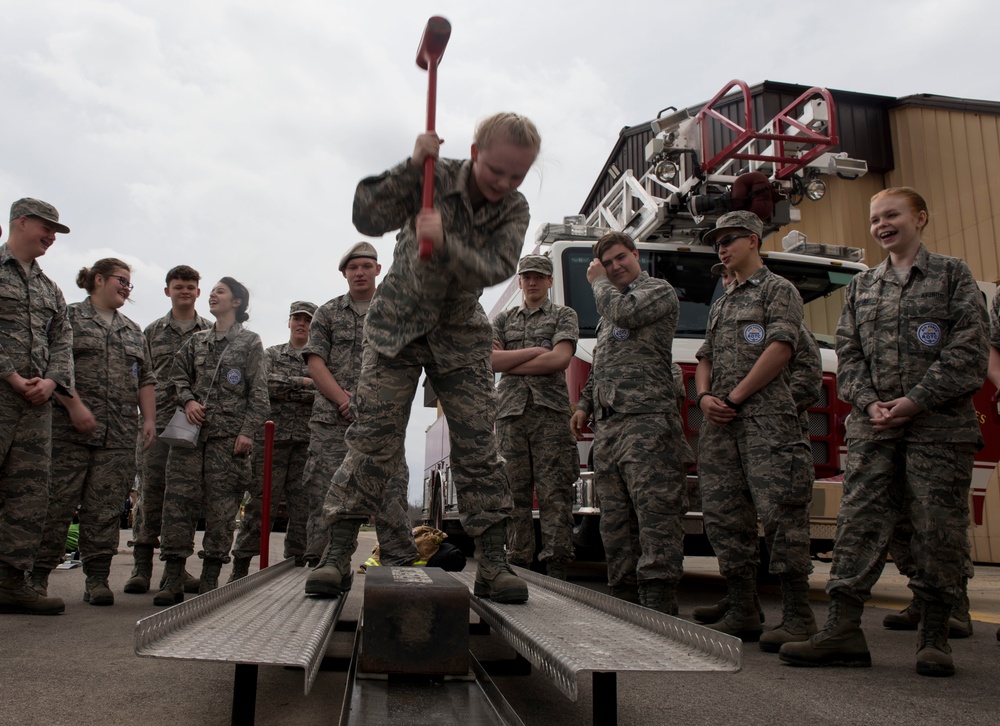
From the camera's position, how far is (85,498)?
5285 mm

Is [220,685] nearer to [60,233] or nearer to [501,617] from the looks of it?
[501,617]

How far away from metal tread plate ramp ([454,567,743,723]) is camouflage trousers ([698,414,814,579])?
1.26 metres

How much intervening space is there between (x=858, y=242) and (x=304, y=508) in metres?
9.37

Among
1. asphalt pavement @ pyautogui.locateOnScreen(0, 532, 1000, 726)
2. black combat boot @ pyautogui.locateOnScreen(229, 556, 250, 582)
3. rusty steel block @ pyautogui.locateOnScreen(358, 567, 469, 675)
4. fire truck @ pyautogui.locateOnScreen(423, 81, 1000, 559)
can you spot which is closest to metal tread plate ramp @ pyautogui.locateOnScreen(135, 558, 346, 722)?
rusty steel block @ pyautogui.locateOnScreen(358, 567, 469, 675)

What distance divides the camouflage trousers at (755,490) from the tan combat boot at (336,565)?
75.3 inches

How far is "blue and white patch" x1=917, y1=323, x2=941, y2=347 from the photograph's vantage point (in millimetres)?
3631

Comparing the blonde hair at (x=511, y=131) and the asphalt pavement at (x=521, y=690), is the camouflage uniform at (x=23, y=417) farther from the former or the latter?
the blonde hair at (x=511, y=131)

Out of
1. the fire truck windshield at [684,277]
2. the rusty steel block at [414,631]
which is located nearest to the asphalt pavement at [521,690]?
the rusty steel block at [414,631]

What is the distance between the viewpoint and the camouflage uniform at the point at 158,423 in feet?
19.1

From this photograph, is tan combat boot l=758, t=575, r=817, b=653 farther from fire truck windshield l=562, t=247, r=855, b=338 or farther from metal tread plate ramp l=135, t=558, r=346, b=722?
fire truck windshield l=562, t=247, r=855, b=338

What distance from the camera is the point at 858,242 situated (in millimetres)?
12297

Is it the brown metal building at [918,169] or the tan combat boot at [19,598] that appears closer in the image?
the tan combat boot at [19,598]

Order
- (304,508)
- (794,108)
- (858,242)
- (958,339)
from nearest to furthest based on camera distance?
(958,339)
(304,508)
(794,108)
(858,242)

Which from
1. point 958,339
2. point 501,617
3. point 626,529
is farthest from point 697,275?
point 501,617
